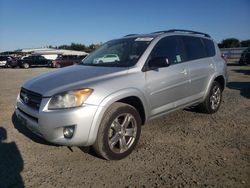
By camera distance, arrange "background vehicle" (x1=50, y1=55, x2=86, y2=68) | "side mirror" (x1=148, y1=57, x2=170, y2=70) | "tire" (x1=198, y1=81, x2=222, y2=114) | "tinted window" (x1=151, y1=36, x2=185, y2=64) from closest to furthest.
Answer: "side mirror" (x1=148, y1=57, x2=170, y2=70), "tinted window" (x1=151, y1=36, x2=185, y2=64), "tire" (x1=198, y1=81, x2=222, y2=114), "background vehicle" (x1=50, y1=55, x2=86, y2=68)

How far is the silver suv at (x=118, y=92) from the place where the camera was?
3832 millimetres

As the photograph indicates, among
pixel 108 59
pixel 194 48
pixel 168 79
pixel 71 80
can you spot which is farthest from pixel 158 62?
pixel 194 48

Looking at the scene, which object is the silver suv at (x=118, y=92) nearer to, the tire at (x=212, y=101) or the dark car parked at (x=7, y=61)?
the tire at (x=212, y=101)

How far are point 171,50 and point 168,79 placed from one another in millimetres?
681

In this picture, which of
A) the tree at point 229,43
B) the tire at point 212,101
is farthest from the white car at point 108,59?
the tree at point 229,43

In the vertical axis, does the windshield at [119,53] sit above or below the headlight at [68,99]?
above

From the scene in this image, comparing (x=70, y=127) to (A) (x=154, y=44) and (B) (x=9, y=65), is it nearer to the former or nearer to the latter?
(A) (x=154, y=44)

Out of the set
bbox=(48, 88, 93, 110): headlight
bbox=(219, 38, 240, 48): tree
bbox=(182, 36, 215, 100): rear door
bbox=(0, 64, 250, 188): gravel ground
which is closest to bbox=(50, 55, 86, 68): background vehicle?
bbox=(182, 36, 215, 100): rear door

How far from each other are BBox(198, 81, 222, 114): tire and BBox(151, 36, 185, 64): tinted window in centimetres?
132

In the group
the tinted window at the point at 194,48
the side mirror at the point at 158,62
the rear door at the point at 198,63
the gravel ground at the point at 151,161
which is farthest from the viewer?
the tinted window at the point at 194,48

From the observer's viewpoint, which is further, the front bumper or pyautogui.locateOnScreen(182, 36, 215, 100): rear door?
pyautogui.locateOnScreen(182, 36, 215, 100): rear door

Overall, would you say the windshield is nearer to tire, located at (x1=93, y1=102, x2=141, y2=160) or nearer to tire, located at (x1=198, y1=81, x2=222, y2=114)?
tire, located at (x1=93, y1=102, x2=141, y2=160)

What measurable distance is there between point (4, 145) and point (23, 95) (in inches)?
38.8

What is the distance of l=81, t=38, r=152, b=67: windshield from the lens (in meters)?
4.87
